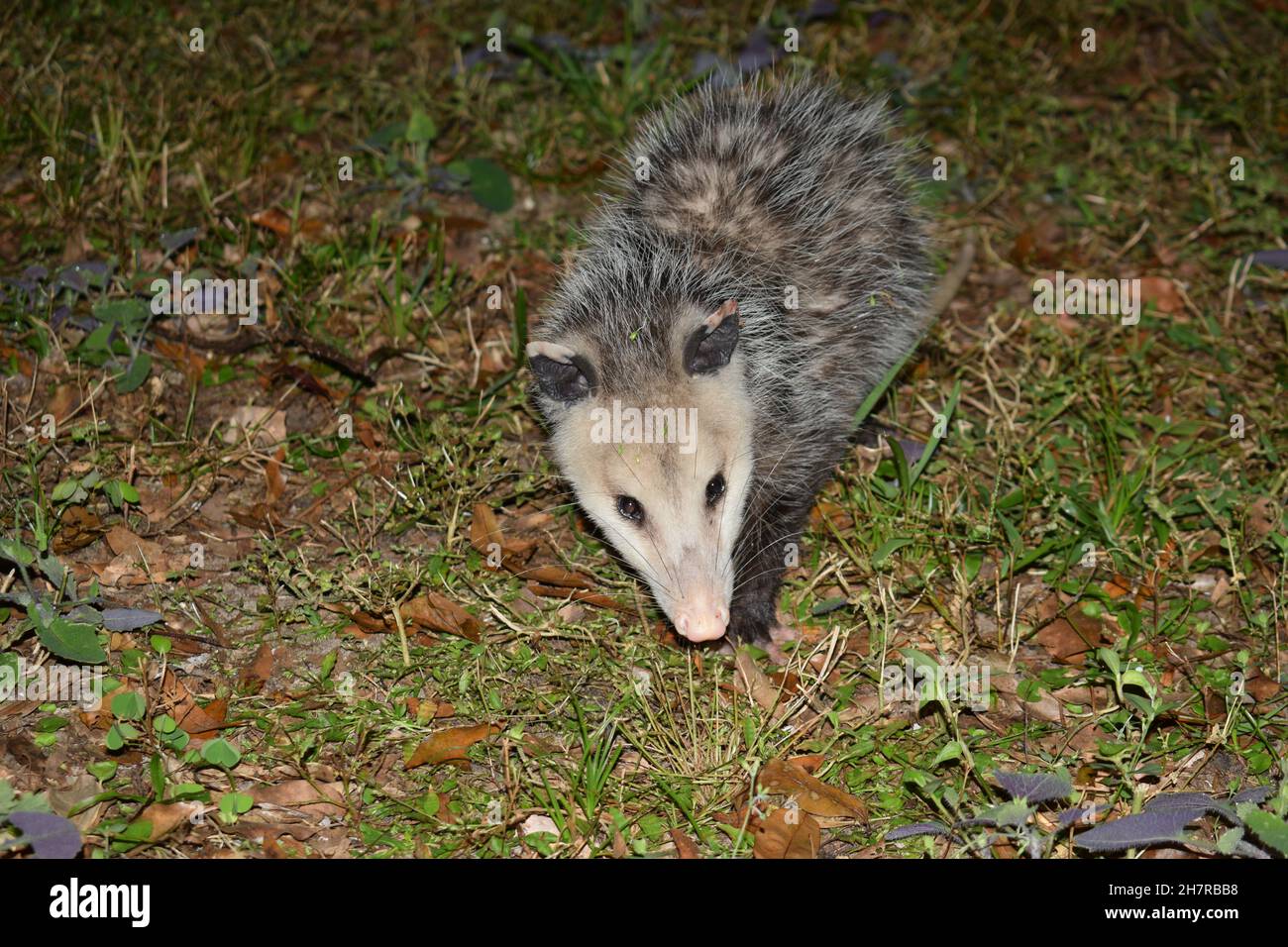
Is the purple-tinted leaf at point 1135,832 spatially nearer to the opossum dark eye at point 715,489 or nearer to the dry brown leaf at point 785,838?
the dry brown leaf at point 785,838

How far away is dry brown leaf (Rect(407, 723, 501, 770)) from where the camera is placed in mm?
2104

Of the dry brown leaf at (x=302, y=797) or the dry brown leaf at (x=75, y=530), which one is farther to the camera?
the dry brown leaf at (x=75, y=530)

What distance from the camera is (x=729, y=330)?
2.37 meters

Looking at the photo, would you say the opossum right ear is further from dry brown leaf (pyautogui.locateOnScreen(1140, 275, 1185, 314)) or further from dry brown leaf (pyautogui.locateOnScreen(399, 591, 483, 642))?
dry brown leaf (pyautogui.locateOnScreen(1140, 275, 1185, 314))

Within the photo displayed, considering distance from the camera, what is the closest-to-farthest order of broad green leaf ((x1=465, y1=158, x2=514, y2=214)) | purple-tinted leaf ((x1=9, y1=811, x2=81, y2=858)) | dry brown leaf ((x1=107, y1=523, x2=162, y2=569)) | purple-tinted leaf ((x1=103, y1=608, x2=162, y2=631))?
purple-tinted leaf ((x1=9, y1=811, x2=81, y2=858)) < purple-tinted leaf ((x1=103, y1=608, x2=162, y2=631)) < dry brown leaf ((x1=107, y1=523, x2=162, y2=569)) < broad green leaf ((x1=465, y1=158, x2=514, y2=214))

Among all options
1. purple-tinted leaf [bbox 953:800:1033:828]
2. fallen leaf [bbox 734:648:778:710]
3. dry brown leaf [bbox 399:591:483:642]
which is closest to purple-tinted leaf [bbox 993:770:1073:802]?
purple-tinted leaf [bbox 953:800:1033:828]

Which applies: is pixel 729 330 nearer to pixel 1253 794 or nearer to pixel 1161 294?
pixel 1253 794

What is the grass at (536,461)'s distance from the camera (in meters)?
2.08

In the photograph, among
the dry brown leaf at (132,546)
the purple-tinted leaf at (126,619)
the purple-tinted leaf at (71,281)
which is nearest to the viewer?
the purple-tinted leaf at (126,619)

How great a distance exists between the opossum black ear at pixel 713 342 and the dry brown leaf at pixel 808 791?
781 mm

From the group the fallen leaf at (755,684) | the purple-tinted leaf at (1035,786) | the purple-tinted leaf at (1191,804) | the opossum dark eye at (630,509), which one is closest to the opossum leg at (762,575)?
the fallen leaf at (755,684)

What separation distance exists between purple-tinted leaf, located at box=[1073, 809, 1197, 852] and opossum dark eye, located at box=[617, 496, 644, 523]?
3.11ft

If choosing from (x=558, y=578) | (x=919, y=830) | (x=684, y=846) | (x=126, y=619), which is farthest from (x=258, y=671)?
(x=919, y=830)

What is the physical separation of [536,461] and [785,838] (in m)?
1.15
